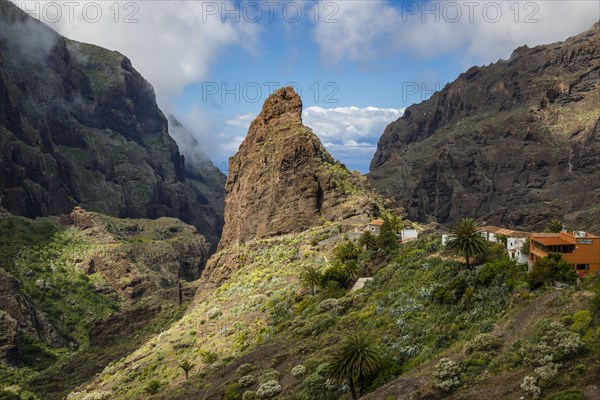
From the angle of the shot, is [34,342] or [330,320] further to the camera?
[34,342]

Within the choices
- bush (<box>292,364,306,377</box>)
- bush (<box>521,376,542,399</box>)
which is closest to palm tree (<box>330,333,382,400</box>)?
bush (<box>292,364,306,377</box>)

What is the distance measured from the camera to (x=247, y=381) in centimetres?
5981

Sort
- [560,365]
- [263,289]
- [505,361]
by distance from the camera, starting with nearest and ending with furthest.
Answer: [560,365], [505,361], [263,289]

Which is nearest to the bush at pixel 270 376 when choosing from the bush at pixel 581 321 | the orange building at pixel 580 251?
the orange building at pixel 580 251

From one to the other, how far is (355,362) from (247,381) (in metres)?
16.9

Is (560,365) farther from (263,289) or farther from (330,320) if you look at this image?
(263,289)

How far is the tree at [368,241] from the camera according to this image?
8662cm

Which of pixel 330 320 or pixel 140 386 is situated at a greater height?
pixel 330 320

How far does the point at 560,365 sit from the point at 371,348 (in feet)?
50.4

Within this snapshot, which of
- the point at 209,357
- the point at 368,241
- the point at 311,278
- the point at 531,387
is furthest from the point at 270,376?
the point at 368,241

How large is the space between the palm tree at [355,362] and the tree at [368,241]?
38.8m

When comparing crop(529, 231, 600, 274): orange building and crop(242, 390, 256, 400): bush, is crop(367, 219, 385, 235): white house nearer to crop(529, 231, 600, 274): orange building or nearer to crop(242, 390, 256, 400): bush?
crop(242, 390, 256, 400): bush

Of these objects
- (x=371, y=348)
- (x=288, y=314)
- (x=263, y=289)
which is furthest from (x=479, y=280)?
(x=263, y=289)

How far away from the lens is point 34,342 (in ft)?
465
